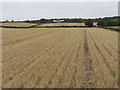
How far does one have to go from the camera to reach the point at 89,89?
20.1 feet

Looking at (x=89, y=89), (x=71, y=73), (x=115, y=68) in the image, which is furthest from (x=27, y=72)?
(x=115, y=68)

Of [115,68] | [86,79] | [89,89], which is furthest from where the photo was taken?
[115,68]

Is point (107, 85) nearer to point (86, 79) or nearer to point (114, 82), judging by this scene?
point (114, 82)

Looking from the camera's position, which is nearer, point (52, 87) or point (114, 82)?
point (52, 87)

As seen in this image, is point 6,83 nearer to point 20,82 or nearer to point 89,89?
point 20,82

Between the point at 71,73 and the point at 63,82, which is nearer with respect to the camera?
the point at 63,82

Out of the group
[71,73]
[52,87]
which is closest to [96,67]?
[71,73]

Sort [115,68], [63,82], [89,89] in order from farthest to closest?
[115,68], [63,82], [89,89]

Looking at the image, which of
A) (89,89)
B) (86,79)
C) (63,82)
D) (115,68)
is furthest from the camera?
(115,68)

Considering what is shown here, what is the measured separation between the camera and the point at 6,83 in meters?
6.79

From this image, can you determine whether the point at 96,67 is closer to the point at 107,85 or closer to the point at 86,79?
the point at 86,79

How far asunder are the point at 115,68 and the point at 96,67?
1.09 m

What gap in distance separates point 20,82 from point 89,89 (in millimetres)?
2924

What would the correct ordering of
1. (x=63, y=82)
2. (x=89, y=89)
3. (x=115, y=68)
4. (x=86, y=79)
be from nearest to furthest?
(x=89, y=89) < (x=63, y=82) < (x=86, y=79) < (x=115, y=68)
